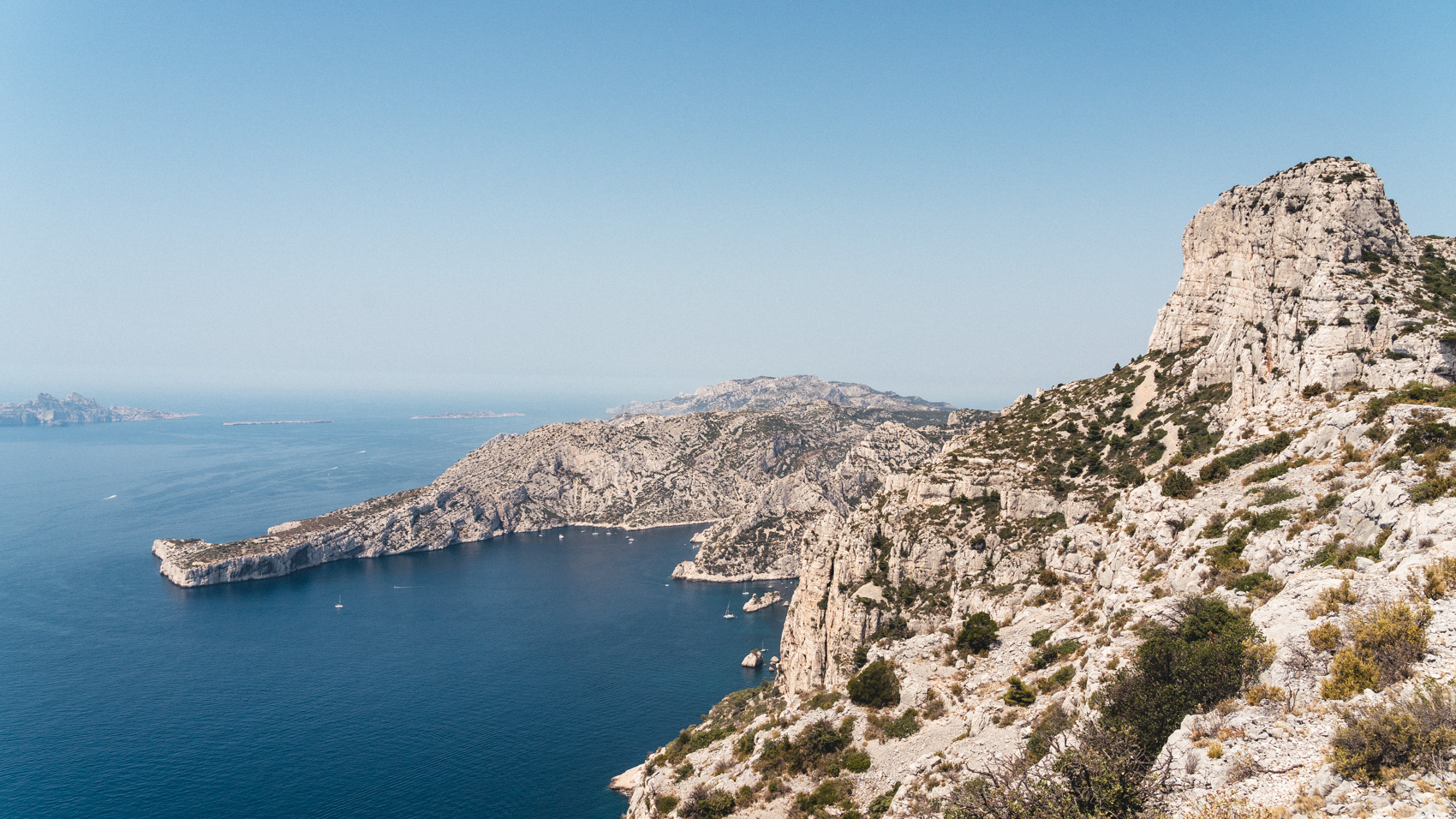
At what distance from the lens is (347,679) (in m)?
91.2

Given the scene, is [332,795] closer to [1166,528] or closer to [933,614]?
[933,614]

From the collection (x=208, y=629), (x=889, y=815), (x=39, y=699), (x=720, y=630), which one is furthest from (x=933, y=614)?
(x=208, y=629)

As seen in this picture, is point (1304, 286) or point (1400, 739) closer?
point (1400, 739)

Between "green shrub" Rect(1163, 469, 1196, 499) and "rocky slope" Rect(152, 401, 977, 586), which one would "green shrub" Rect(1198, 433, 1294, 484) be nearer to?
"green shrub" Rect(1163, 469, 1196, 499)

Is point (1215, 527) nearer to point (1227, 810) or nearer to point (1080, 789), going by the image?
point (1080, 789)

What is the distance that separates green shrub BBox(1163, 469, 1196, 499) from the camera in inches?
1090

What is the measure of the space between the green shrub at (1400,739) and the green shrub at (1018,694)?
10.7m

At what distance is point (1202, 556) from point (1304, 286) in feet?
75.4

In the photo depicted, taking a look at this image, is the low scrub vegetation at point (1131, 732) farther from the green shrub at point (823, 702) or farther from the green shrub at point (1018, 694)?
the green shrub at point (823, 702)

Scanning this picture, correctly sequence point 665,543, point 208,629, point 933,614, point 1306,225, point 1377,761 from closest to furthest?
point 1377,761, point 1306,225, point 933,614, point 208,629, point 665,543

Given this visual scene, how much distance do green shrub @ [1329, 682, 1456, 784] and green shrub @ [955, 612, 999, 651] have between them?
17.3 metres

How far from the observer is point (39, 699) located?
80.6m

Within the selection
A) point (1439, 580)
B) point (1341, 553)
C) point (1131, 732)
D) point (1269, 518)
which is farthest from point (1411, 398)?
point (1131, 732)

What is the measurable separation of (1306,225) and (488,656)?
103438 millimetres
